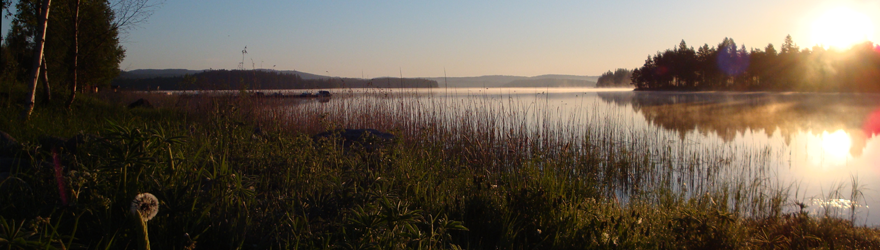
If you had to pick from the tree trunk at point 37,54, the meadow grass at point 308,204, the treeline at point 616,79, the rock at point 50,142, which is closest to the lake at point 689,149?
the meadow grass at point 308,204

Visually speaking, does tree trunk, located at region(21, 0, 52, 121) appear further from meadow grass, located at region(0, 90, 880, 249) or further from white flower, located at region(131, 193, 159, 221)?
white flower, located at region(131, 193, 159, 221)

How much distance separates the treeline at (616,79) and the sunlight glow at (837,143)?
82143 millimetres

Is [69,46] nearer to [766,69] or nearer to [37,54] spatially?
[37,54]

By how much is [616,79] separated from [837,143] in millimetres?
87778

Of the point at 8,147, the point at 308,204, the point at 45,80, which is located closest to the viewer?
the point at 308,204

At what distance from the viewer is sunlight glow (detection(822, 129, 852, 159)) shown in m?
8.89

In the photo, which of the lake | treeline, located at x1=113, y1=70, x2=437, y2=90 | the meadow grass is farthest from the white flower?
treeline, located at x1=113, y1=70, x2=437, y2=90

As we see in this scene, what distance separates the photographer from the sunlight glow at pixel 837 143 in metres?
8.89

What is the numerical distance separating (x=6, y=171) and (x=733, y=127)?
1426 cm

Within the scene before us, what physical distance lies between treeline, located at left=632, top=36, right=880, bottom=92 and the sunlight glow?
40722mm

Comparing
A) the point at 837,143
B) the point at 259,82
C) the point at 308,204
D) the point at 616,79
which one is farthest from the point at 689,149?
the point at 616,79

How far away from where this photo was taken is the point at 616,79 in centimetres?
9306

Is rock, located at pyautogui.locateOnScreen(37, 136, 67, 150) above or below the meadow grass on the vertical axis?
above

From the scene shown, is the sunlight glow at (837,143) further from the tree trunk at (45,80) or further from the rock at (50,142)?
the tree trunk at (45,80)
